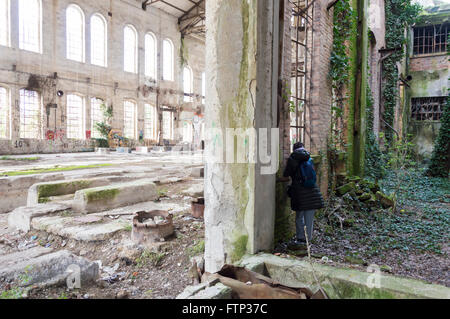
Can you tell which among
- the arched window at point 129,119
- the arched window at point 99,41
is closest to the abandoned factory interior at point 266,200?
the arched window at point 129,119

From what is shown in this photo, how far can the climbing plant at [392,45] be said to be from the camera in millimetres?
14266

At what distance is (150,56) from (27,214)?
2144cm

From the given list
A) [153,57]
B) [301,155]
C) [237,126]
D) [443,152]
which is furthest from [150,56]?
[237,126]

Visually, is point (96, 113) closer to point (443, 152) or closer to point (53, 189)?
point (53, 189)

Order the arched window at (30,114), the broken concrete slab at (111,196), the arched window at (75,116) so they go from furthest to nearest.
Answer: the arched window at (75,116) < the arched window at (30,114) < the broken concrete slab at (111,196)

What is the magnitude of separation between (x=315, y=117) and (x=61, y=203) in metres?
5.50

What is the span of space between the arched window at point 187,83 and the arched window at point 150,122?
381 cm

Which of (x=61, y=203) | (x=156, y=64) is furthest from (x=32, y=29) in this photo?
(x=61, y=203)

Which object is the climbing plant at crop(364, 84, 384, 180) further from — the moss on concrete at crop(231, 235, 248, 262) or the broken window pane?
the broken window pane

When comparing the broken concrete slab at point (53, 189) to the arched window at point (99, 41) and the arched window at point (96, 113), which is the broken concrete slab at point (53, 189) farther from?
the arched window at point (99, 41)

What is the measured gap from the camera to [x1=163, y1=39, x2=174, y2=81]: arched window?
2579 cm

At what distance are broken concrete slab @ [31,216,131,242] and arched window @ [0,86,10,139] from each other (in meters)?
15.0

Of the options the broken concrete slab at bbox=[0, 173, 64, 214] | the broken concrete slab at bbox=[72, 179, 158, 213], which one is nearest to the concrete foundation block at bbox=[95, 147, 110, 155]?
the broken concrete slab at bbox=[0, 173, 64, 214]

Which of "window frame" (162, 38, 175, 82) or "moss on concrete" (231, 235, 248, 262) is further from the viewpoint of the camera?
"window frame" (162, 38, 175, 82)
